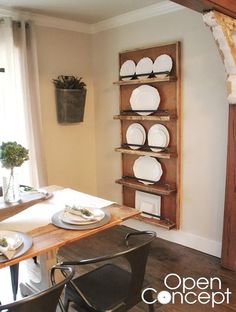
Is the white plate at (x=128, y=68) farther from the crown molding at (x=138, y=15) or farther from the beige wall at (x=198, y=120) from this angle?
the crown molding at (x=138, y=15)

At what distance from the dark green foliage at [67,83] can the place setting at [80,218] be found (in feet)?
5.95

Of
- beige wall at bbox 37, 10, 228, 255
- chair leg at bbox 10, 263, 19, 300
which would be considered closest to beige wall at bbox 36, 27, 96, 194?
beige wall at bbox 37, 10, 228, 255

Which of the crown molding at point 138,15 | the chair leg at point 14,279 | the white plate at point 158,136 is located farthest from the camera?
the white plate at point 158,136

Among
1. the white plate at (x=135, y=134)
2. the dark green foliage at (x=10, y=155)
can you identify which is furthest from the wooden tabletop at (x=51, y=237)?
the white plate at (x=135, y=134)

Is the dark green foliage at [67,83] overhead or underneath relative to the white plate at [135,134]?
overhead

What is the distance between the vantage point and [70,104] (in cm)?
338

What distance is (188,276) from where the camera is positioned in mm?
2547

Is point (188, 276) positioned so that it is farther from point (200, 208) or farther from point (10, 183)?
point (10, 183)

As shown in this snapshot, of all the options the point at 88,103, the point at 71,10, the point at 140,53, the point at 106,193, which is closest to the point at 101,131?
the point at 88,103

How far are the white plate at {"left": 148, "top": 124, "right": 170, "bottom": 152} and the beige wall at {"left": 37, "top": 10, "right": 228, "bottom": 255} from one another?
A: 197 millimetres

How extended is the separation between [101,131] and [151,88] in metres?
0.95

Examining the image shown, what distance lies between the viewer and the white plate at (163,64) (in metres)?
2.89

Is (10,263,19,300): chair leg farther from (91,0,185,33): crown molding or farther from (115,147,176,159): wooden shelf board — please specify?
(91,0,185,33): crown molding

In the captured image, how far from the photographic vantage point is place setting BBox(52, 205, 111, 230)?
173 cm
